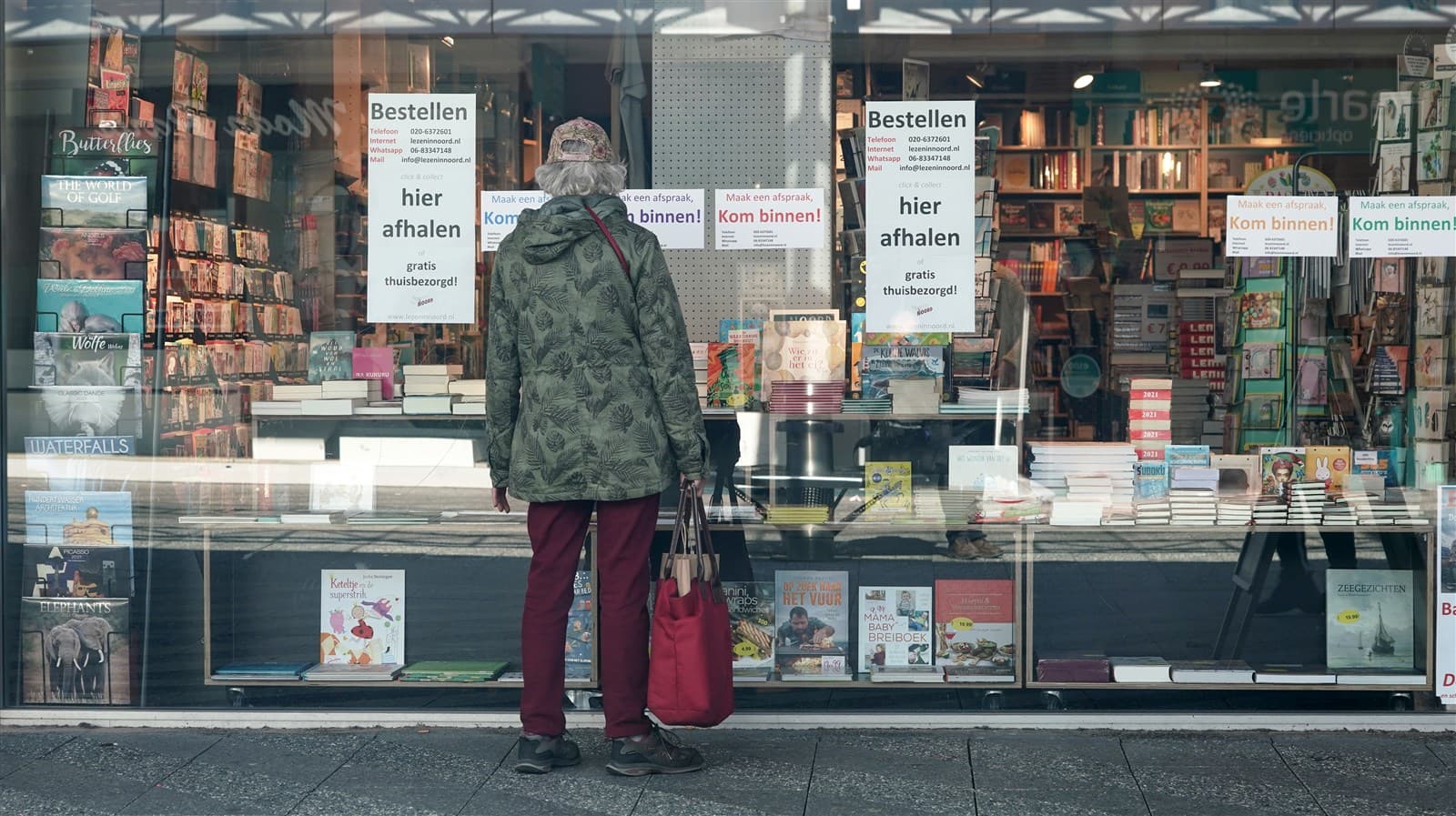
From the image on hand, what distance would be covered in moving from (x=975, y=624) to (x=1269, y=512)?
1.02 m

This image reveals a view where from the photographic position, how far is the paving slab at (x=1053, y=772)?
3789 mm

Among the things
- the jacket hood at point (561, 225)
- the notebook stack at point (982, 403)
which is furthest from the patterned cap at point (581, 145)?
the notebook stack at point (982, 403)

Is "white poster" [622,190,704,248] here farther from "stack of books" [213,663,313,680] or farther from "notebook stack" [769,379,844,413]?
"stack of books" [213,663,313,680]

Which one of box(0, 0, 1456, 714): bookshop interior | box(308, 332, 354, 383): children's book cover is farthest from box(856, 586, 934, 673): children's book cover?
box(308, 332, 354, 383): children's book cover

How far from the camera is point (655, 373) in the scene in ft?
12.9

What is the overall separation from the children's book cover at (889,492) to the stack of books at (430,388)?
1.39 metres

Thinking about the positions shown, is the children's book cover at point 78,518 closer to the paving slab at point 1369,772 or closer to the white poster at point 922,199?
the white poster at point 922,199

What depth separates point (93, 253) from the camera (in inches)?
186

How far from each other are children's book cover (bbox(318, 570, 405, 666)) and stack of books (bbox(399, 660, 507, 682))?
0.38ft

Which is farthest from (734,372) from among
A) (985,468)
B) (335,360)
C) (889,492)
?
(335,360)

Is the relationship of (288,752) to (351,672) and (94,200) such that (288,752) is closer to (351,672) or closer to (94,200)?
(351,672)

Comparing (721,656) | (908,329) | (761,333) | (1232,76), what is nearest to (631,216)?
(761,333)

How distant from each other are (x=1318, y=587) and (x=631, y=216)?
252 cm

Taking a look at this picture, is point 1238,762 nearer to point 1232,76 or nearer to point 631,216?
point 631,216
